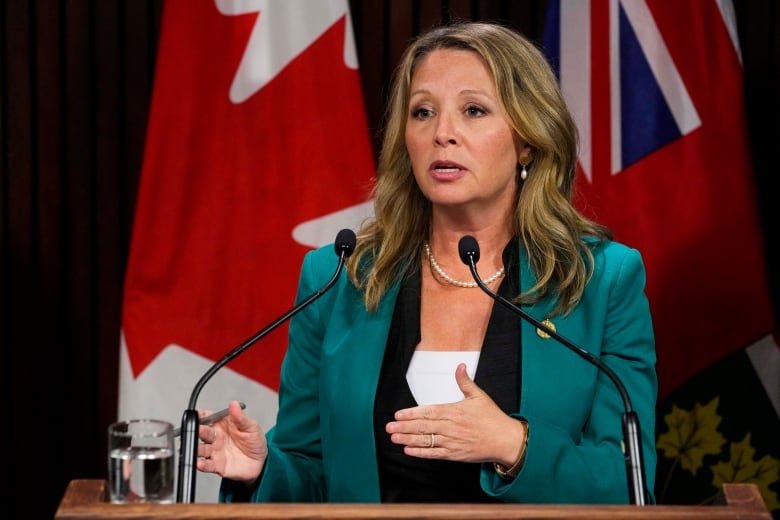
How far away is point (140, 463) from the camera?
1.45 meters

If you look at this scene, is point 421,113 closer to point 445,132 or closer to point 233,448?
point 445,132

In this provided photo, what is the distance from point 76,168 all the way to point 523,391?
69.9 inches

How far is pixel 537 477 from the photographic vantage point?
183cm

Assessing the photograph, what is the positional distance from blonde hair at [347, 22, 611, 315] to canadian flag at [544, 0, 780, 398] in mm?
779

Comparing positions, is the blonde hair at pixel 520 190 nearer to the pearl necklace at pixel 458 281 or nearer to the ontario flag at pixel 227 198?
the pearl necklace at pixel 458 281

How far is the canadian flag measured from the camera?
3094 millimetres

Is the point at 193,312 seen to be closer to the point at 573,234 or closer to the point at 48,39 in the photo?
the point at 48,39

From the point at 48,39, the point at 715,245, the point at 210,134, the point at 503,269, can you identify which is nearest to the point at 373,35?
the point at 210,134

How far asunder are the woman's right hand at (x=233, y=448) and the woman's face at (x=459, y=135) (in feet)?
1.94

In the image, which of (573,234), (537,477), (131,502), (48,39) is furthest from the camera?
(48,39)

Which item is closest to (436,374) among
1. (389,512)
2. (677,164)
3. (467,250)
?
(467,250)

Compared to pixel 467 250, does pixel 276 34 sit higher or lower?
higher

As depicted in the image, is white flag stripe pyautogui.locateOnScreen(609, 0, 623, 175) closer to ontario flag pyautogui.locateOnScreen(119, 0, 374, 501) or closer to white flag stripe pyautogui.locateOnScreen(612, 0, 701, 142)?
white flag stripe pyautogui.locateOnScreen(612, 0, 701, 142)

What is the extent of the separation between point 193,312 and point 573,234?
1213 mm
